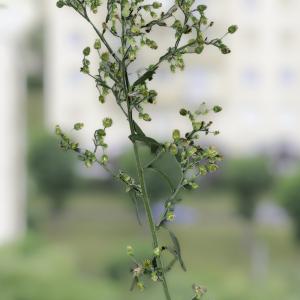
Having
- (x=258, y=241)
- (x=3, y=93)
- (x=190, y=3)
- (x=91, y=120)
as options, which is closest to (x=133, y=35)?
(x=190, y=3)

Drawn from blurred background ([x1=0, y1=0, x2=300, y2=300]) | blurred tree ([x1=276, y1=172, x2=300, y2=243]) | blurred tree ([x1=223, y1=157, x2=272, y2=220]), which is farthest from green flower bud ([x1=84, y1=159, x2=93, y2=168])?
blurred tree ([x1=223, y1=157, x2=272, y2=220])

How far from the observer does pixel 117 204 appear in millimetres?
20484

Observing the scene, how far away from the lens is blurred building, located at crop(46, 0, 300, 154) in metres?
19.5

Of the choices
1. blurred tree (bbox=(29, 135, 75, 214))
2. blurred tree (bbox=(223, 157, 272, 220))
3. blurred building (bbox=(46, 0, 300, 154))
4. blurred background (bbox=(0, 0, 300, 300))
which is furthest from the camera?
blurred building (bbox=(46, 0, 300, 154))

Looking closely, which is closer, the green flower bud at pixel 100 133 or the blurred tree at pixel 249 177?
the green flower bud at pixel 100 133

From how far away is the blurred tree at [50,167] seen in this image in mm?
16859

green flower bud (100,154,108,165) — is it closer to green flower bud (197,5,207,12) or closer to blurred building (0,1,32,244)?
green flower bud (197,5,207,12)

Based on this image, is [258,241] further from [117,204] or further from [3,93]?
[3,93]

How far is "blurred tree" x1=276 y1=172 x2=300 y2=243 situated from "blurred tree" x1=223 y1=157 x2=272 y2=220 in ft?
5.60

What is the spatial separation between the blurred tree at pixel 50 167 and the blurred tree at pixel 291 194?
436 cm

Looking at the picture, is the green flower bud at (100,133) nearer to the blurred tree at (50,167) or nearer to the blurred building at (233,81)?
the blurred tree at (50,167)

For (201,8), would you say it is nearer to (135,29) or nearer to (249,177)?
(135,29)

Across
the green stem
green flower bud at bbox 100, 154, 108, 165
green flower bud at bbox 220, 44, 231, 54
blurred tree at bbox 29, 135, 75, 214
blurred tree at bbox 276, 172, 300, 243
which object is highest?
blurred tree at bbox 29, 135, 75, 214

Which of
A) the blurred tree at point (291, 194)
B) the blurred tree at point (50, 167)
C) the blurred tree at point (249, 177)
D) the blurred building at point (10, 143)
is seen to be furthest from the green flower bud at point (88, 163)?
the blurred tree at point (50, 167)
